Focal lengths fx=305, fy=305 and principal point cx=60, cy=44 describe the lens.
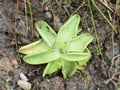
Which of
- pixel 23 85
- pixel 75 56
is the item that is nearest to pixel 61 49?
pixel 75 56

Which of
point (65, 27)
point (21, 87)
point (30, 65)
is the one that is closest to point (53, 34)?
point (65, 27)

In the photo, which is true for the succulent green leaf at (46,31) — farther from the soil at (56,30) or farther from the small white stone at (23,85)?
the small white stone at (23,85)

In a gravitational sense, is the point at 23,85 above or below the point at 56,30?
below

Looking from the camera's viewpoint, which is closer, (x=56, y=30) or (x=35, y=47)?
(x=35, y=47)

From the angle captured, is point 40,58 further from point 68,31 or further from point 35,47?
point 68,31

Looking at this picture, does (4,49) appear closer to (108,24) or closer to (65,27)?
(65,27)

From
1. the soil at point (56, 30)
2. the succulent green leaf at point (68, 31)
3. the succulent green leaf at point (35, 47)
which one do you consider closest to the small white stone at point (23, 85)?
the soil at point (56, 30)
